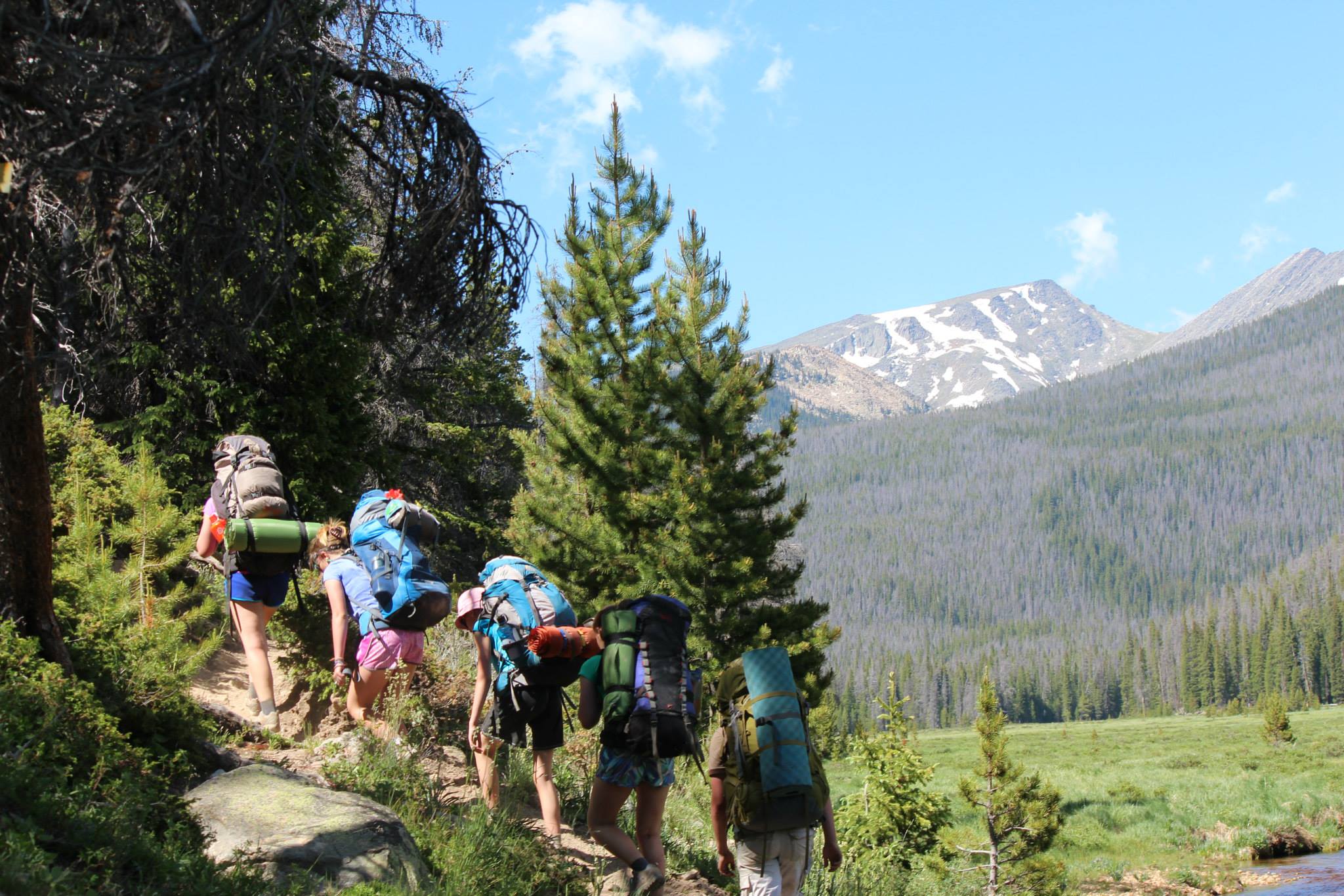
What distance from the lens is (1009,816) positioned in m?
24.3

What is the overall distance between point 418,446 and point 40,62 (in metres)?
15.9

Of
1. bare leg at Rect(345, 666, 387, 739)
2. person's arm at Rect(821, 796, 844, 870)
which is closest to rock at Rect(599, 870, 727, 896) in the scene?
person's arm at Rect(821, 796, 844, 870)

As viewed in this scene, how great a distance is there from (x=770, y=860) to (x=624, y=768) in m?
0.83

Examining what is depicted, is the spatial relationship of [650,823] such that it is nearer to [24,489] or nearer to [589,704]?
[589,704]

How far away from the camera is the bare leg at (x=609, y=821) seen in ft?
18.3

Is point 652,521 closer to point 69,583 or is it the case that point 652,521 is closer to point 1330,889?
point 69,583

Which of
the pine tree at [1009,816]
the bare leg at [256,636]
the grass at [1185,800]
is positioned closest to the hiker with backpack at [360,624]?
the bare leg at [256,636]

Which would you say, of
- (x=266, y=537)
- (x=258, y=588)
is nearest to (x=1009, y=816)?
(x=258, y=588)

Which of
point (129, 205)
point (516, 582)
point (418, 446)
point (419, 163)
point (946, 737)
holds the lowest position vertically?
point (946, 737)

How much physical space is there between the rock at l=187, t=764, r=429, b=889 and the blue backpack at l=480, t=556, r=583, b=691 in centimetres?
94

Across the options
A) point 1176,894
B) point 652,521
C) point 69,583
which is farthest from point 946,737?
point 69,583

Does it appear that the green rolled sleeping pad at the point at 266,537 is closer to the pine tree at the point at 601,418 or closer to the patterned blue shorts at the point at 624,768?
the patterned blue shorts at the point at 624,768

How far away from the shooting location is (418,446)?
19.4m

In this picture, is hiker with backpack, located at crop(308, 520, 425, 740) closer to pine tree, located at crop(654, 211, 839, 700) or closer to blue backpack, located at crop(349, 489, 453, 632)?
blue backpack, located at crop(349, 489, 453, 632)
